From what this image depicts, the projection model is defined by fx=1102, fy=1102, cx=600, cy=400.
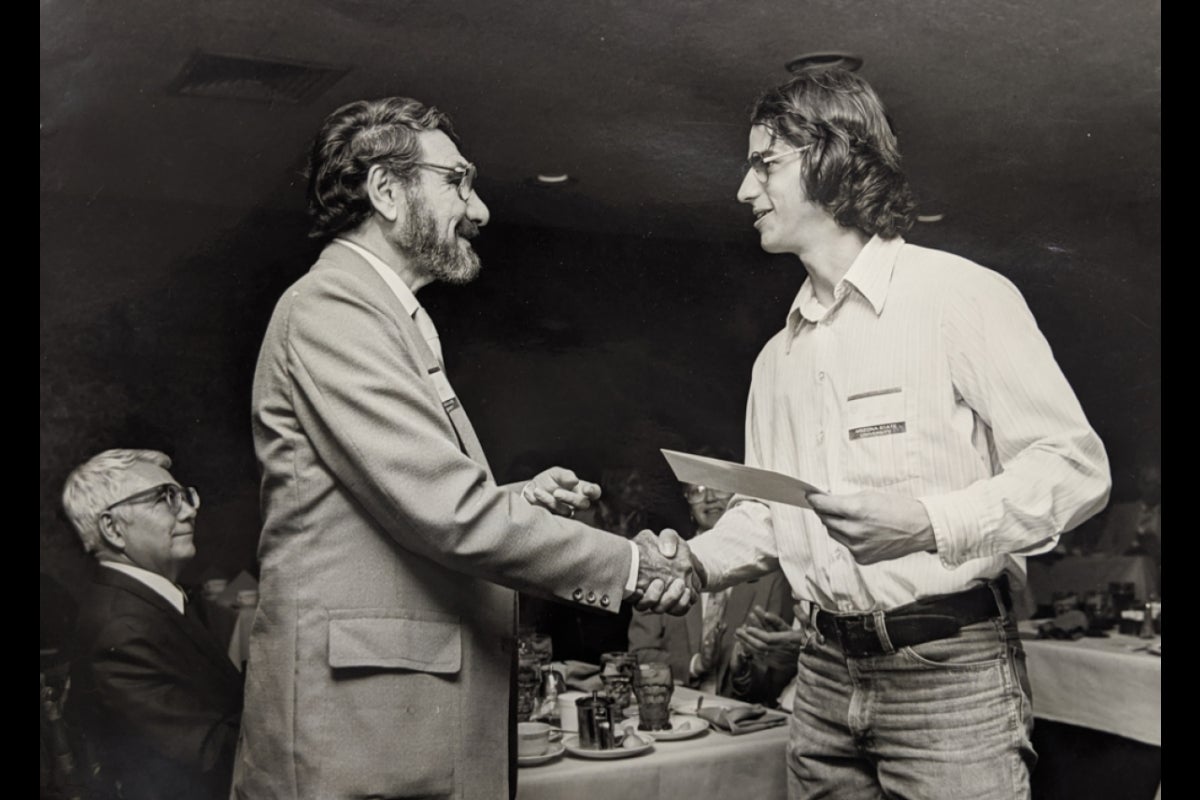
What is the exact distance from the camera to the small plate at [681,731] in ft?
8.18

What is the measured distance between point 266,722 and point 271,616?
0.64 ft

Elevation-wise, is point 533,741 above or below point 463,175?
below

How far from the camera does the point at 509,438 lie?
2.34 meters

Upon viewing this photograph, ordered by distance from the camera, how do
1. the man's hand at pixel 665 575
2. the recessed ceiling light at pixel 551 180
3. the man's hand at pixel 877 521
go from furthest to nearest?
the recessed ceiling light at pixel 551 180 < the man's hand at pixel 665 575 < the man's hand at pixel 877 521

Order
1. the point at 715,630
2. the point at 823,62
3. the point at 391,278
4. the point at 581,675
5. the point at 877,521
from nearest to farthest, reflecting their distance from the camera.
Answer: the point at 877,521 → the point at 391,278 → the point at 823,62 → the point at 715,630 → the point at 581,675

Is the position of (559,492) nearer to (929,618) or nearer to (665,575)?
(665,575)

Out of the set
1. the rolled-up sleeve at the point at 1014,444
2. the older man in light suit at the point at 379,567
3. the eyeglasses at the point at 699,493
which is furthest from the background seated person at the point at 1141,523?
the older man in light suit at the point at 379,567

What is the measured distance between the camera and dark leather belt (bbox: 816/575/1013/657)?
2.00 meters

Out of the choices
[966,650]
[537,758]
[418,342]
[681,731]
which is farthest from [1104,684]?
[418,342]

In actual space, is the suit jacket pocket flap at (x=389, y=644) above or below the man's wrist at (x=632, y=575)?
below

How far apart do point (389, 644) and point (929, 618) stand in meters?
0.97

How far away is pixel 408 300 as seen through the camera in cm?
218

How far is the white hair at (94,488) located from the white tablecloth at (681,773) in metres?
1.02

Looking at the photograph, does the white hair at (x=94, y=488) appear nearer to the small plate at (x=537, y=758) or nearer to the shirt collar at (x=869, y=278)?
the small plate at (x=537, y=758)
